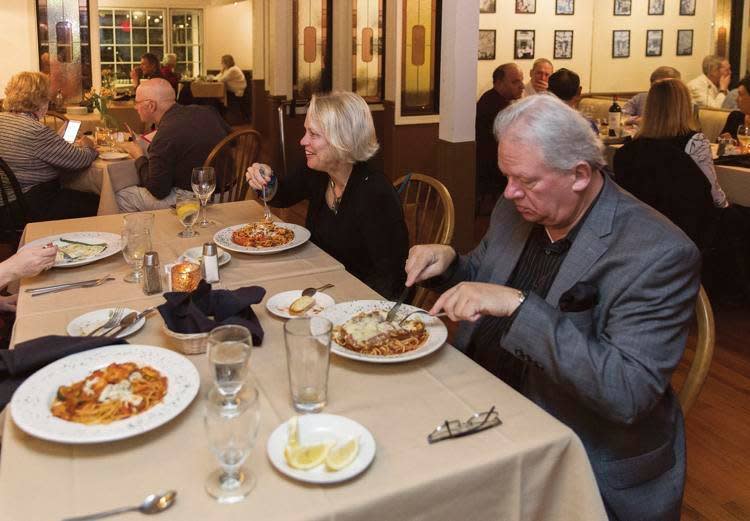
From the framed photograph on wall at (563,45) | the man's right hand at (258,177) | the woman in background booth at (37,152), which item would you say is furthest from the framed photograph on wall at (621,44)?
the man's right hand at (258,177)

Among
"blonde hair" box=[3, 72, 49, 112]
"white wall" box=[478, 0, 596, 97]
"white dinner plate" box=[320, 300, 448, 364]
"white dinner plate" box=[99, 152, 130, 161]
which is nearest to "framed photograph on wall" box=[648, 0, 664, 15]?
"white wall" box=[478, 0, 596, 97]

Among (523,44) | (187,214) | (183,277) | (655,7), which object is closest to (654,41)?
(655,7)

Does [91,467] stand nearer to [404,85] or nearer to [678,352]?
[678,352]

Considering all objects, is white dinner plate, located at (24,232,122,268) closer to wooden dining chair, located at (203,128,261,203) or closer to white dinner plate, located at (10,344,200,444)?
white dinner plate, located at (10,344,200,444)

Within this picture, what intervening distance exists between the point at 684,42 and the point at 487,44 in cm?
259

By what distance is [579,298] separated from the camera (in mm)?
1459

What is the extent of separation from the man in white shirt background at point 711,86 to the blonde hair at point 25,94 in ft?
19.5

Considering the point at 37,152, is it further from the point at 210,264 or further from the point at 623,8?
the point at 623,8

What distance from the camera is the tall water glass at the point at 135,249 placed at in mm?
Answer: 2047

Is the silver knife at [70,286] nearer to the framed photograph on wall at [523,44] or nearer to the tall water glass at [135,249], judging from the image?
the tall water glass at [135,249]

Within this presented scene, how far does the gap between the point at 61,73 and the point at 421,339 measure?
22.4 ft

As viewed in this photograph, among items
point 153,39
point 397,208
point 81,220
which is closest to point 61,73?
point 81,220

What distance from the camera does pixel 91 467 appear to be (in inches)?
44.3

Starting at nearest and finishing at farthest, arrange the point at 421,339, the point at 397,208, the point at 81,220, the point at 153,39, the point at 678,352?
1. the point at 678,352
2. the point at 421,339
3. the point at 397,208
4. the point at 81,220
5. the point at 153,39
